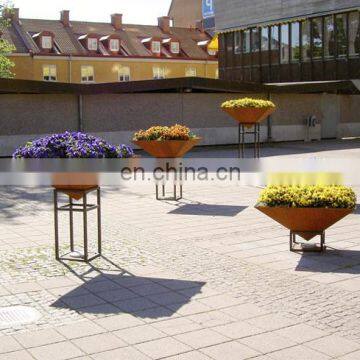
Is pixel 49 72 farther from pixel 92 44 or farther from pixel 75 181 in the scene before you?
pixel 75 181

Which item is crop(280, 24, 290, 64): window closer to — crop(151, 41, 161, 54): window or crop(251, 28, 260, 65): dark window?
crop(251, 28, 260, 65): dark window

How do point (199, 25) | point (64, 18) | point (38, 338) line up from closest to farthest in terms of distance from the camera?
point (38, 338) → point (64, 18) → point (199, 25)

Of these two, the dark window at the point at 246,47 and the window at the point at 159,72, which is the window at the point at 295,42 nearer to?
the dark window at the point at 246,47

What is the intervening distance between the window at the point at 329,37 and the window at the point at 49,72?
26075 mm

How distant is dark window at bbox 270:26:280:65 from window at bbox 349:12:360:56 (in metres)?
5.54

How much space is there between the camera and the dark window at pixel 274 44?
136ft

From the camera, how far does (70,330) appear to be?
5438mm

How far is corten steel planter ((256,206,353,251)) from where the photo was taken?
8.00m

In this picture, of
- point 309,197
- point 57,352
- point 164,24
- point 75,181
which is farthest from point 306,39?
point 57,352

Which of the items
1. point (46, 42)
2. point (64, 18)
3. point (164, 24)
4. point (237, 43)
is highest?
point (164, 24)

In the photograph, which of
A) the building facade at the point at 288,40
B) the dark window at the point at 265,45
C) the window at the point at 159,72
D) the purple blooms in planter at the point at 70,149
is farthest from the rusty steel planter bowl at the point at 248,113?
the window at the point at 159,72

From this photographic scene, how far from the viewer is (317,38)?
39.1 metres

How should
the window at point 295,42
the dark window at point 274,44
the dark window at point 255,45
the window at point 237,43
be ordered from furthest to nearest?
the window at point 237,43 → the dark window at point 255,45 → the dark window at point 274,44 → the window at point 295,42

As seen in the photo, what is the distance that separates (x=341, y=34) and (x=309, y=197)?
31.7 m
